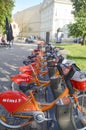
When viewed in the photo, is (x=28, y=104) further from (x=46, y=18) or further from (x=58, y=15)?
(x=46, y=18)

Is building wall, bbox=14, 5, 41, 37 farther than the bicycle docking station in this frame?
Yes

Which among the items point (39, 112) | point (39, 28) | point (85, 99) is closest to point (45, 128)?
point (39, 112)

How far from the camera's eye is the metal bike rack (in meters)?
3.57

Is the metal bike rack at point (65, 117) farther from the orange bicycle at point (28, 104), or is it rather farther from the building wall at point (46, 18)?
the building wall at point (46, 18)

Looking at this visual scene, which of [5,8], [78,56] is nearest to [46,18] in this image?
[5,8]

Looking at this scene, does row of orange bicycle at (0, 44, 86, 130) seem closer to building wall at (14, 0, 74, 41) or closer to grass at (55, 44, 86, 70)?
grass at (55, 44, 86, 70)

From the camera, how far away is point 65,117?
12.0 ft

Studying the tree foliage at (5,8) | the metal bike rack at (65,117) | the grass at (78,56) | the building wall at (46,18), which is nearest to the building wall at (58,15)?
the building wall at (46,18)

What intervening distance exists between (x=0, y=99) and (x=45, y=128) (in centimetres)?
94

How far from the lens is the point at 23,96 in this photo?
3.92m

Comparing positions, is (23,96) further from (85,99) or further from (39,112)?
(85,99)

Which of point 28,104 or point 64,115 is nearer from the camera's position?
point 64,115

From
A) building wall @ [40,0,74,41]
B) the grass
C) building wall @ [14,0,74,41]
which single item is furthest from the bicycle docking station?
building wall @ [40,0,74,41]

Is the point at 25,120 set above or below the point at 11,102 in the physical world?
below
